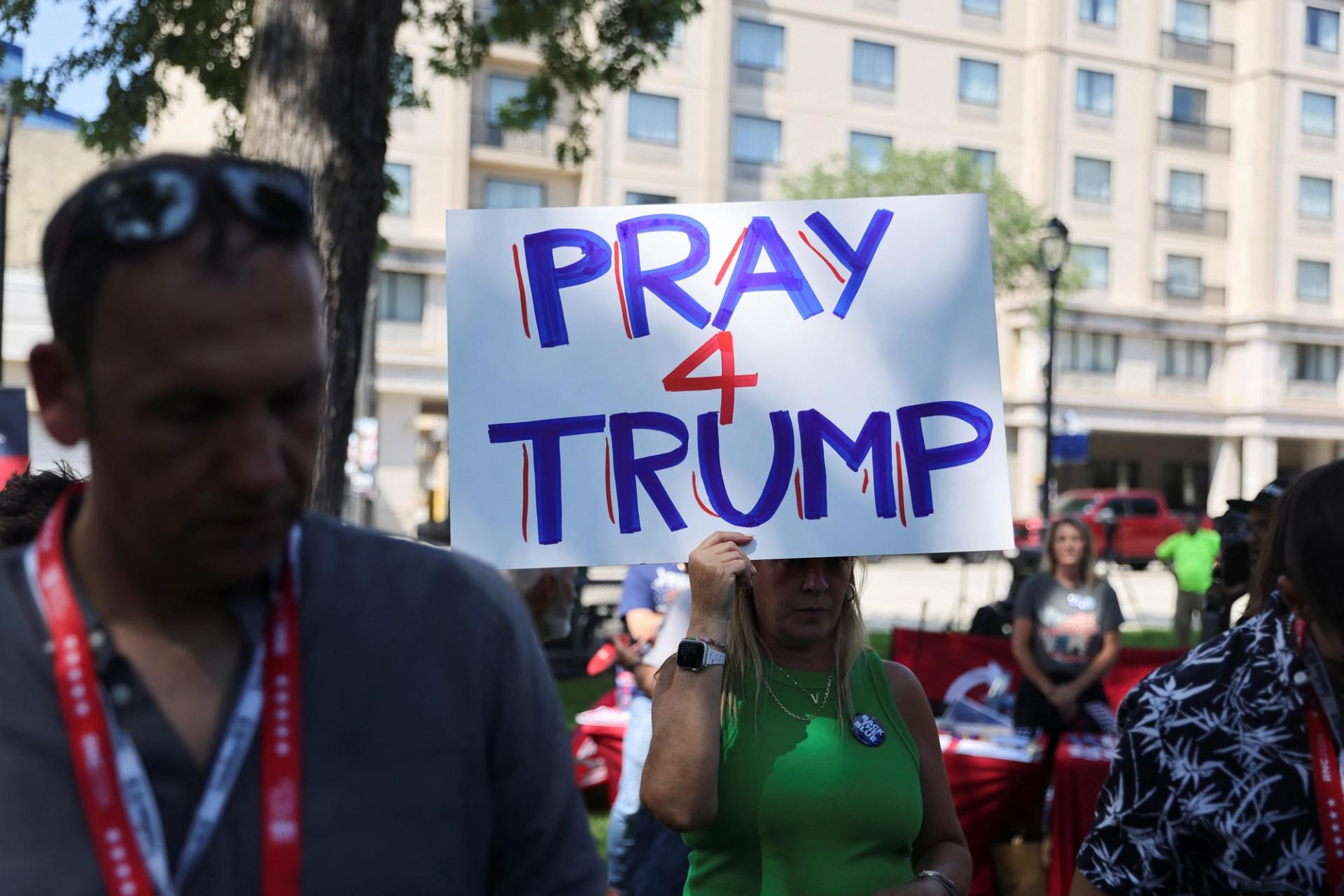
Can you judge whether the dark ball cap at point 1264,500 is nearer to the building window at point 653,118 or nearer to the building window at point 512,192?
the building window at point 512,192

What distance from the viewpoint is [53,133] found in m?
33.0

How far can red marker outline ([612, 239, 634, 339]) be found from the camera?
280 cm

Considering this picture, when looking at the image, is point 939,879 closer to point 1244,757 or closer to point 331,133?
point 1244,757

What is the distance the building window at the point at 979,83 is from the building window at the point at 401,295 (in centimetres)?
1730

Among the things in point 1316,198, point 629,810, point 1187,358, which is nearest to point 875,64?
point 1187,358

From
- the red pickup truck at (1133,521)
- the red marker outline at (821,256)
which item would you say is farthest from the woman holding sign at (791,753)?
the red pickup truck at (1133,521)

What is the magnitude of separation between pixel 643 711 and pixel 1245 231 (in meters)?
42.0

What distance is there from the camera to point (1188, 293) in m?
41.7

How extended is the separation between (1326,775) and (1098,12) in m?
42.8

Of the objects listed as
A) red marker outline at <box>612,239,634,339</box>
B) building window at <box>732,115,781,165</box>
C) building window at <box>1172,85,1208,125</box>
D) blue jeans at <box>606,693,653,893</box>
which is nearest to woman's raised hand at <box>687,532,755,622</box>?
red marker outline at <box>612,239,634,339</box>

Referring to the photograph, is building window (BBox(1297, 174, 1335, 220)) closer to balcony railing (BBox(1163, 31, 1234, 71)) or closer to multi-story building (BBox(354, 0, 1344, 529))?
multi-story building (BBox(354, 0, 1344, 529))

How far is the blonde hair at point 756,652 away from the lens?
275cm

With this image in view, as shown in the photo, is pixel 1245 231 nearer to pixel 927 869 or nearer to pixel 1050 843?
pixel 1050 843

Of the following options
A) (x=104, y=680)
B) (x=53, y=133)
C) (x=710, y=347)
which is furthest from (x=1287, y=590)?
(x=53, y=133)
